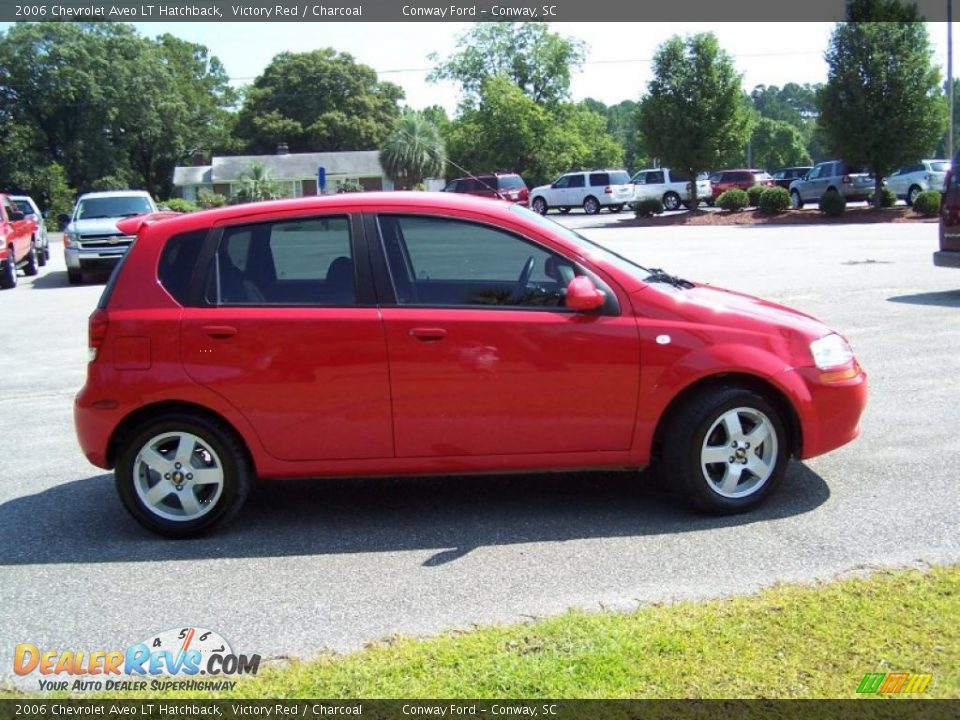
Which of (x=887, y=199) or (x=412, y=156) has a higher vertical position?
(x=412, y=156)

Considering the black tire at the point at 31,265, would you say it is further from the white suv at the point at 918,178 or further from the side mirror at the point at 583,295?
the white suv at the point at 918,178

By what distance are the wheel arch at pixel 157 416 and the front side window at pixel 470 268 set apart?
112cm

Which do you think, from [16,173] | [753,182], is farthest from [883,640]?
[16,173]

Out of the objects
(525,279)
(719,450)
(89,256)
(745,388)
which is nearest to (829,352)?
(745,388)

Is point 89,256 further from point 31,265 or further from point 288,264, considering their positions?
point 288,264

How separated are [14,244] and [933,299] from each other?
17.5m

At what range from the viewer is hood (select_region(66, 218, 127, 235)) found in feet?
67.2

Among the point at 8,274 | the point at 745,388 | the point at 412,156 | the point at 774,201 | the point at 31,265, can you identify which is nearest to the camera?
the point at 745,388

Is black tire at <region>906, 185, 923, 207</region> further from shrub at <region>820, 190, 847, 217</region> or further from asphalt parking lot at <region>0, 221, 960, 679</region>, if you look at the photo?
asphalt parking lot at <region>0, 221, 960, 679</region>

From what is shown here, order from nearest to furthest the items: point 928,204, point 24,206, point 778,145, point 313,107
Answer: point 24,206 < point 928,204 < point 313,107 < point 778,145

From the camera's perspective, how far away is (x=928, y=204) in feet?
100

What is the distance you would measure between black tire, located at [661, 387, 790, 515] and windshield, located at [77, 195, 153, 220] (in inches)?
740

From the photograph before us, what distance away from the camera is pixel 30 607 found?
14.6 ft

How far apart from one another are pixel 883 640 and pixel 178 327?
3605 mm
